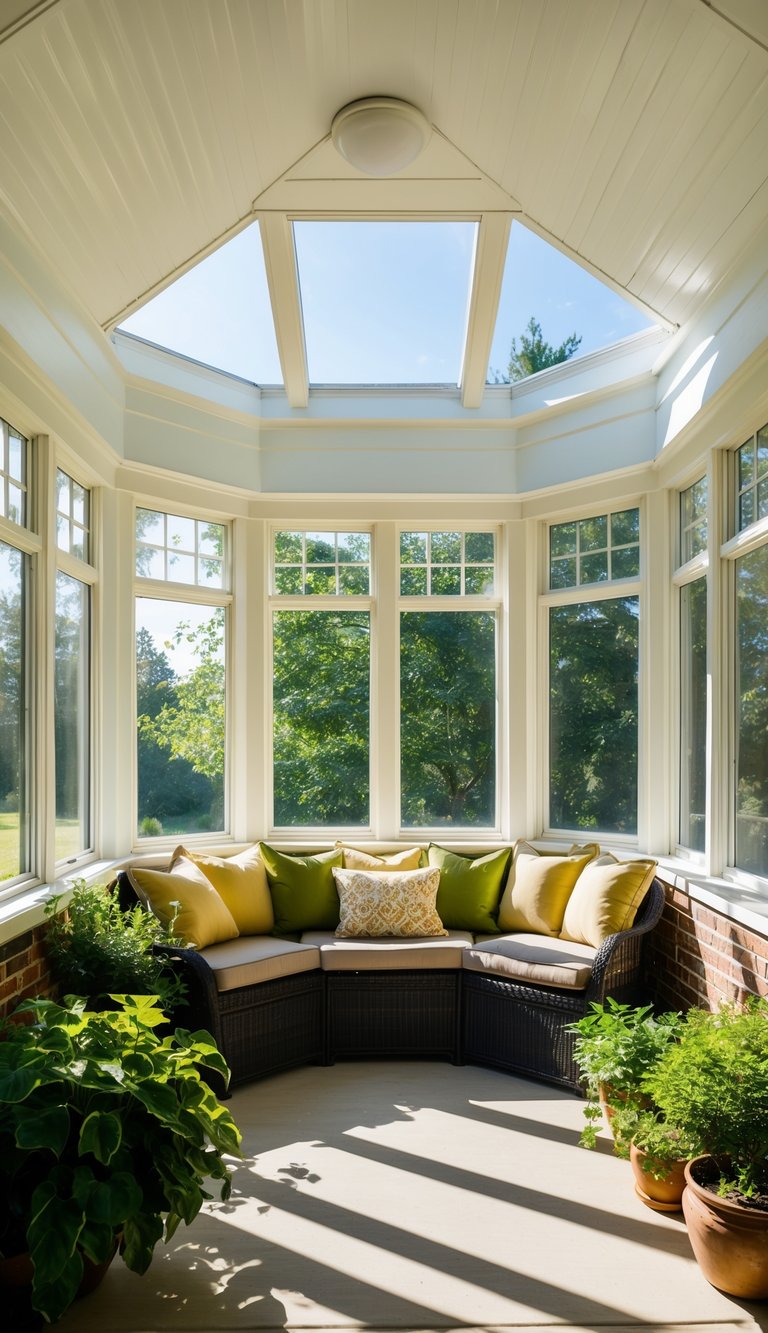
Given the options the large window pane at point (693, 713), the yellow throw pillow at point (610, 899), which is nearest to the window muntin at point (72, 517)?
the yellow throw pillow at point (610, 899)

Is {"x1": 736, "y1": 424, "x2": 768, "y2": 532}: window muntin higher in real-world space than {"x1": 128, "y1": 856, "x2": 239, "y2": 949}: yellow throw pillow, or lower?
higher

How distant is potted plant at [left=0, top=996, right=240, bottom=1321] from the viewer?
227cm

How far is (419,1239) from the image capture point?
2865 mm

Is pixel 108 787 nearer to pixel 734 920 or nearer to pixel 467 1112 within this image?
pixel 467 1112

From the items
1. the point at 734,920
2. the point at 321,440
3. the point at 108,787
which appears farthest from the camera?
the point at 321,440

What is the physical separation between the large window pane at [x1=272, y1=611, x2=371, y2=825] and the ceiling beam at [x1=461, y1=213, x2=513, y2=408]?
162cm

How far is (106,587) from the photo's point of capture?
4.73m

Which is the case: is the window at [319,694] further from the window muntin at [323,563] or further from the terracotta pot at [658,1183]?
the terracotta pot at [658,1183]

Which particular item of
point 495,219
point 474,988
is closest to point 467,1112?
point 474,988

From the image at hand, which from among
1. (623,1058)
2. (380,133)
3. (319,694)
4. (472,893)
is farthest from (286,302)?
(623,1058)

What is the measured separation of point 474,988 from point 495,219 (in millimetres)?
3734

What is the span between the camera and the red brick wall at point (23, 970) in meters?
3.14

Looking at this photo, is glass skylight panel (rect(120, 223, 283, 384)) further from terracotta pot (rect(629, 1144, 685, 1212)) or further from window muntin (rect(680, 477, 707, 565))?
terracotta pot (rect(629, 1144, 685, 1212))

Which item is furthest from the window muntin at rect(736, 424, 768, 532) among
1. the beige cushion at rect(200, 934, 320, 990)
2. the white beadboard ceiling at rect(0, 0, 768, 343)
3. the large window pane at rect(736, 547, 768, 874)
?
the beige cushion at rect(200, 934, 320, 990)
